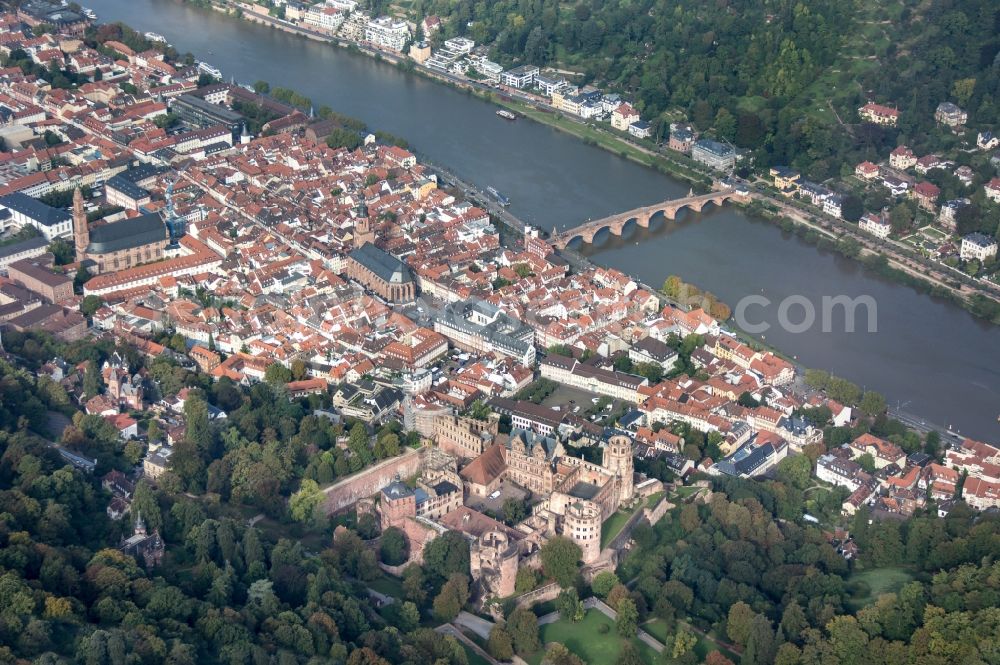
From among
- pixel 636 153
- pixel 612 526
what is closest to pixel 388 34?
pixel 636 153

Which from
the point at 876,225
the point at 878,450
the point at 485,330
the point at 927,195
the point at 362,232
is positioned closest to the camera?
the point at 878,450

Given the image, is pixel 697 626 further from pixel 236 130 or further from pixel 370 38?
pixel 370 38

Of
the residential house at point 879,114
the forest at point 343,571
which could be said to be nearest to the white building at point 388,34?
the residential house at point 879,114

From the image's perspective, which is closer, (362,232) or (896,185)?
(362,232)

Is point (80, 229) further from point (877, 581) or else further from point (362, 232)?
point (877, 581)

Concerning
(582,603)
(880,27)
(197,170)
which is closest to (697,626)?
(582,603)

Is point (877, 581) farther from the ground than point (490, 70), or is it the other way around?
point (877, 581)

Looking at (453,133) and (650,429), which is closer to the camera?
(650,429)
